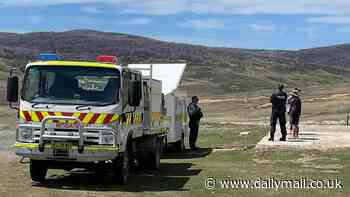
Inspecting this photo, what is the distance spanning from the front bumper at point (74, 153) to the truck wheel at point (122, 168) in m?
0.73

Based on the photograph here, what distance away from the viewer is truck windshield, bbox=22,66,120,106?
1320 centimetres

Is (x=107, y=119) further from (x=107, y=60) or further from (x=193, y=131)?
(x=193, y=131)

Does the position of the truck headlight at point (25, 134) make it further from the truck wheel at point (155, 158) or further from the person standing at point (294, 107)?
the person standing at point (294, 107)

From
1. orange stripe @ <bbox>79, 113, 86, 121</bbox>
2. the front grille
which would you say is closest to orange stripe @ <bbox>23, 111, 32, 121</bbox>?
the front grille

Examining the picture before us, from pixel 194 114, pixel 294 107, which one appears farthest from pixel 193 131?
pixel 294 107

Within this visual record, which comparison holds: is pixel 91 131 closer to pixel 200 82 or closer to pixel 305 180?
pixel 305 180

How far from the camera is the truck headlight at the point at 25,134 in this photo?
12992mm

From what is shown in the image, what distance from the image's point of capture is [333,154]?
64.1 ft

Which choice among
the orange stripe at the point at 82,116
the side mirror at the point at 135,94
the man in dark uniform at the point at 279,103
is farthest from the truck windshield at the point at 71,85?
the man in dark uniform at the point at 279,103

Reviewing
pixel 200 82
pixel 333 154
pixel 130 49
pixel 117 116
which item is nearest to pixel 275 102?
pixel 333 154

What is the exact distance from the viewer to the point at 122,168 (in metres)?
13.8

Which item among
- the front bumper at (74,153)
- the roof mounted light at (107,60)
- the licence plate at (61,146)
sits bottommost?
the front bumper at (74,153)

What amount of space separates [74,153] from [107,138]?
67 cm

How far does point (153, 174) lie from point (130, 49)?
157046 mm
